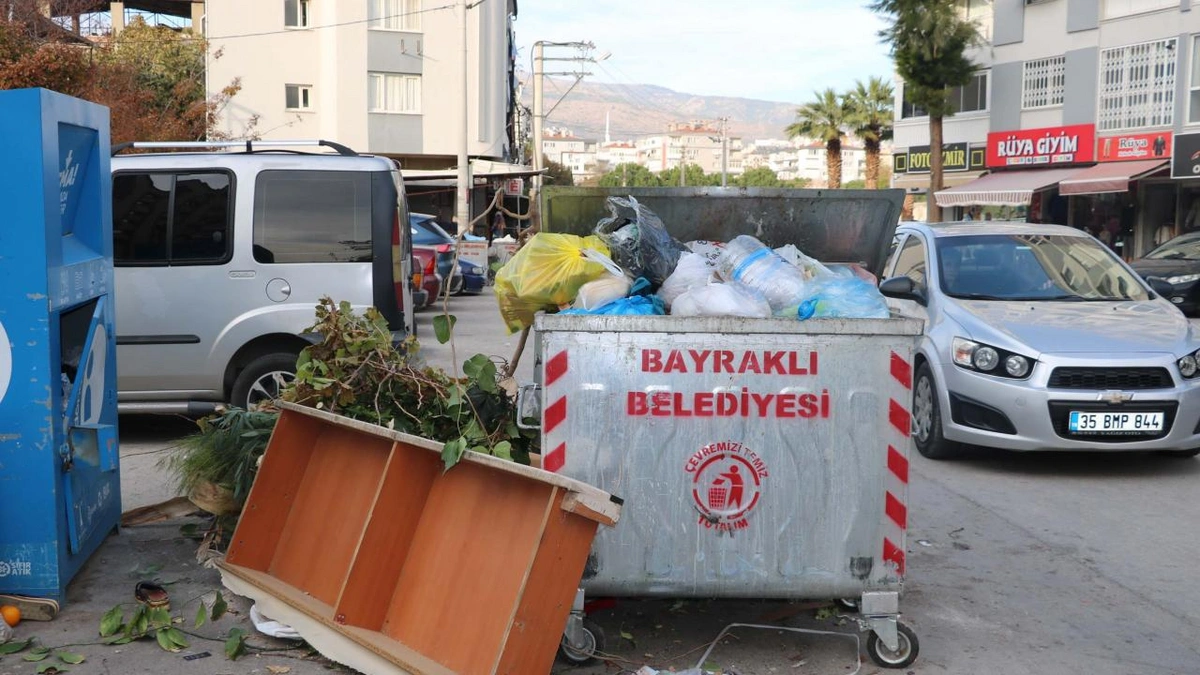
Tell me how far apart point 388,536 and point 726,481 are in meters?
1.33

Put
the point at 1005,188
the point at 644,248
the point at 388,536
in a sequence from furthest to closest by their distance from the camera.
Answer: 1. the point at 1005,188
2. the point at 644,248
3. the point at 388,536

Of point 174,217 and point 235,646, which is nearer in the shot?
point 235,646

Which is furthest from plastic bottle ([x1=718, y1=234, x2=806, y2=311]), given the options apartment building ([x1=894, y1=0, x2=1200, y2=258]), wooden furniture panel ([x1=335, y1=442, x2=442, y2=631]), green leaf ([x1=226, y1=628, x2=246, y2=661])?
apartment building ([x1=894, y1=0, x2=1200, y2=258])

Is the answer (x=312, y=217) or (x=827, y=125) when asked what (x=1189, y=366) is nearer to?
(x=312, y=217)

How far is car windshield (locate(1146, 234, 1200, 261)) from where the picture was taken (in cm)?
2164

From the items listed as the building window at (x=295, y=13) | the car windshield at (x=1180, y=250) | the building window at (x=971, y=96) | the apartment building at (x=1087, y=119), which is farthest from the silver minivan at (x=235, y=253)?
the building window at (x=971, y=96)

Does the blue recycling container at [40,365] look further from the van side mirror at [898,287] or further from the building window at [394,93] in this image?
the building window at [394,93]

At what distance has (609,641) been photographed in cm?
488

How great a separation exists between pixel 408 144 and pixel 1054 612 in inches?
1571

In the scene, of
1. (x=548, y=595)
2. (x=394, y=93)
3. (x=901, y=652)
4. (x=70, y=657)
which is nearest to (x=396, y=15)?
(x=394, y=93)

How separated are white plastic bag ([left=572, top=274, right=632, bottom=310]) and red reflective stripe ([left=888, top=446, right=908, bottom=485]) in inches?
49.6

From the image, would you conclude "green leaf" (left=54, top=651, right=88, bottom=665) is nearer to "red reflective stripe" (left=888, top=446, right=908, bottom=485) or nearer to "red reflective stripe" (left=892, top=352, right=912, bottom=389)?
"red reflective stripe" (left=888, top=446, right=908, bottom=485)

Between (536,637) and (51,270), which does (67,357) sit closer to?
(51,270)

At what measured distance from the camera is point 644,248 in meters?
5.14
